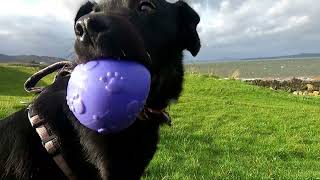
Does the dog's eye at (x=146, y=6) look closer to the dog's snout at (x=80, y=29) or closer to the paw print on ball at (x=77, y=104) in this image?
the dog's snout at (x=80, y=29)

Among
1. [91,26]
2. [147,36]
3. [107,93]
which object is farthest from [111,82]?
[147,36]

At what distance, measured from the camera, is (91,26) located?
142 inches

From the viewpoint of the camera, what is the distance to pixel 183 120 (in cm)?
1407

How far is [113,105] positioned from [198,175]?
456cm

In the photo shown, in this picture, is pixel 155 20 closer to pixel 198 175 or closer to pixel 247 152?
pixel 198 175

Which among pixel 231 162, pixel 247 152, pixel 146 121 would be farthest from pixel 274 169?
pixel 146 121

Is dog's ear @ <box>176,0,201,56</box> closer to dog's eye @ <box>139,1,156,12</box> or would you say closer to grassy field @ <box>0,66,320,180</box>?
dog's eye @ <box>139,1,156,12</box>

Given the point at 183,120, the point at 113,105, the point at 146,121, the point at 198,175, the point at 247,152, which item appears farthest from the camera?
the point at 183,120

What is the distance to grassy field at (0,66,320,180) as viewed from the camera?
8.34m

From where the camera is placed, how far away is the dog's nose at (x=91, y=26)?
360cm

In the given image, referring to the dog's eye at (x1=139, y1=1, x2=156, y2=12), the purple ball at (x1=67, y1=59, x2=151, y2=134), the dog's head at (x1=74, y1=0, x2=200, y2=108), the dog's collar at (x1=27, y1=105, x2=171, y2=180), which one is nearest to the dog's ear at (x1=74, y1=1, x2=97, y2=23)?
the dog's head at (x1=74, y1=0, x2=200, y2=108)

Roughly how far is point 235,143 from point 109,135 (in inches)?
301

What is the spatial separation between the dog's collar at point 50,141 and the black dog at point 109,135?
4 cm

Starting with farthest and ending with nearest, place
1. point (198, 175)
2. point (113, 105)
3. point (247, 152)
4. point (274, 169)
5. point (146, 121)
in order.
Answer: point (247, 152)
point (274, 169)
point (198, 175)
point (146, 121)
point (113, 105)
